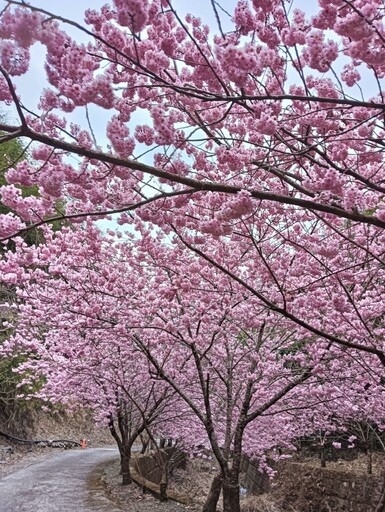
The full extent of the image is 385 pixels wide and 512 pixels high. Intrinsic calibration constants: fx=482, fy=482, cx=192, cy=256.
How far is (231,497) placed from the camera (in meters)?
6.56

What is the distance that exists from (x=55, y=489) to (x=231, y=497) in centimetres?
525

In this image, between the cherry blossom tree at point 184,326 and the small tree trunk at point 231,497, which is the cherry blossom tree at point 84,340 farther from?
the small tree trunk at point 231,497

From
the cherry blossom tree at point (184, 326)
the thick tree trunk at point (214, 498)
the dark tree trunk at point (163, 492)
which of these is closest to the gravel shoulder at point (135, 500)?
the dark tree trunk at point (163, 492)

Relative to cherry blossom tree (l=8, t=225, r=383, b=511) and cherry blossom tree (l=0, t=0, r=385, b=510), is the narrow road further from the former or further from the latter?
cherry blossom tree (l=0, t=0, r=385, b=510)

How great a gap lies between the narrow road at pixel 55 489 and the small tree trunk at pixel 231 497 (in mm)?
2460

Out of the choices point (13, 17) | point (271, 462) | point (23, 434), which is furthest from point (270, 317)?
point (23, 434)

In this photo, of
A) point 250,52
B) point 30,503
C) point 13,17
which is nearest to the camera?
point 13,17

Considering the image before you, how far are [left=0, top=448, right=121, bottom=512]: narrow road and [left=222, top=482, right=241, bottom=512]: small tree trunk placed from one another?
2460 millimetres

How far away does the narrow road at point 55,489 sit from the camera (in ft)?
27.6

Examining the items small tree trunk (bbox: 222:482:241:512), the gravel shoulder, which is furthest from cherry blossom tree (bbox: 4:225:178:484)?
small tree trunk (bbox: 222:482:241:512)

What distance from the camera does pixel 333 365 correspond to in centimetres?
674

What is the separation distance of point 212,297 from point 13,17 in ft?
15.6

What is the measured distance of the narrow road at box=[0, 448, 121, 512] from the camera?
8422 millimetres

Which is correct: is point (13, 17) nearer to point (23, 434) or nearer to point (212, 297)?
point (212, 297)
